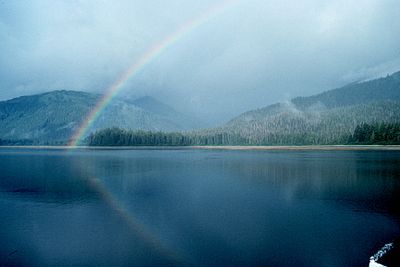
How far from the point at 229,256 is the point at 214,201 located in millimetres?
12699

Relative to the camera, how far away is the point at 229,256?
14227mm

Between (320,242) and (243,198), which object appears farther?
(243,198)

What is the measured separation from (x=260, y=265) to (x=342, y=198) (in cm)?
1758

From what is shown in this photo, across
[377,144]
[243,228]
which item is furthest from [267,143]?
[243,228]

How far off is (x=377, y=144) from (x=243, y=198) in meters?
132

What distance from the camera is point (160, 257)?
14305 mm

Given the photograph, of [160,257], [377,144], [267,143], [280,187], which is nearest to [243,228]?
[160,257]

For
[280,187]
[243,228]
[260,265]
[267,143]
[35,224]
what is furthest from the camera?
[267,143]

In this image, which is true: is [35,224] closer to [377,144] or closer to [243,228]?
[243,228]

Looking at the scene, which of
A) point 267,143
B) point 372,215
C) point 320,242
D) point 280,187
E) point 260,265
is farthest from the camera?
point 267,143

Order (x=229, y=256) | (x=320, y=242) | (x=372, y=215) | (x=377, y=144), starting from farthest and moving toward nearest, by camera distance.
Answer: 1. (x=377, y=144)
2. (x=372, y=215)
3. (x=320, y=242)
4. (x=229, y=256)

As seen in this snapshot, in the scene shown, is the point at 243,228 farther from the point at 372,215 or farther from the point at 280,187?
the point at 280,187

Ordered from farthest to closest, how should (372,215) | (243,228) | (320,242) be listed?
(372,215), (243,228), (320,242)

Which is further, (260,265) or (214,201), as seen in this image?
(214,201)
